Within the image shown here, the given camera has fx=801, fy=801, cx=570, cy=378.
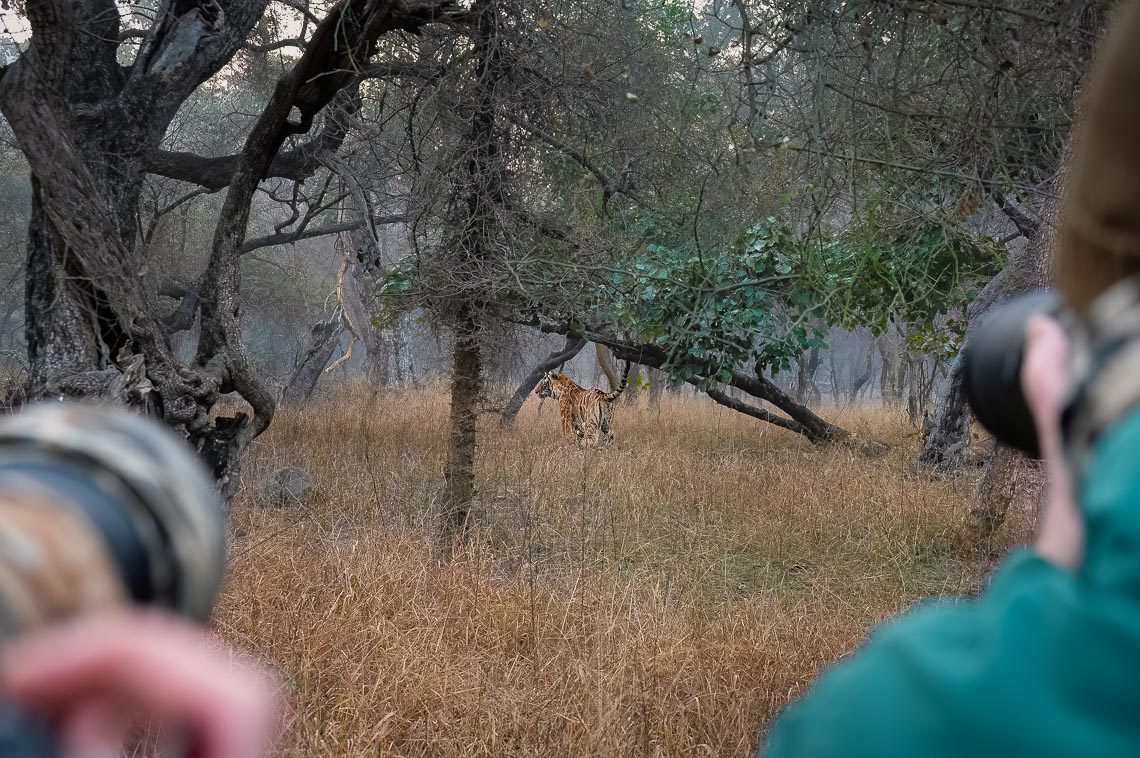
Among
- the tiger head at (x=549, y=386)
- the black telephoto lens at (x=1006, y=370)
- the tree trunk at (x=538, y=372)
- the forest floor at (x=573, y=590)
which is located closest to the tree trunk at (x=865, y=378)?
the tree trunk at (x=538, y=372)

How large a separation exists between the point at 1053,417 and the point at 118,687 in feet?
1.95

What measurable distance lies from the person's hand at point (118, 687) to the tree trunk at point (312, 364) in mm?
12382

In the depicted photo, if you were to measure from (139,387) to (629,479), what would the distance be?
3954 mm

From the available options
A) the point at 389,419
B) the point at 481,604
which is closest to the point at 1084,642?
the point at 481,604

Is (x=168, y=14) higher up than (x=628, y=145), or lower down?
Result: higher up

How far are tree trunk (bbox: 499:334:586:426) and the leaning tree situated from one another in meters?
4.37

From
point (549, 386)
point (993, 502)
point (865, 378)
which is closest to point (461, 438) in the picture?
point (993, 502)

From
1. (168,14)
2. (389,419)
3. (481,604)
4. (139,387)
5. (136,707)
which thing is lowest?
(389,419)

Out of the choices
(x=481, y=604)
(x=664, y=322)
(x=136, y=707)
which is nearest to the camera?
(x=136, y=707)

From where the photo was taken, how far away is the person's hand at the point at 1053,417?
20.6 inches

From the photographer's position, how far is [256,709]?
42 cm

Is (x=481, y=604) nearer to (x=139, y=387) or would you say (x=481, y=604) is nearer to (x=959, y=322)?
(x=139, y=387)

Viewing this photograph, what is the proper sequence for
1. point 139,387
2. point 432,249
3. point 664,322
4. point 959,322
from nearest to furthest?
1. point 139,387
2. point 432,249
3. point 664,322
4. point 959,322

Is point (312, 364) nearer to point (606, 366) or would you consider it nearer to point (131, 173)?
point (606, 366)
